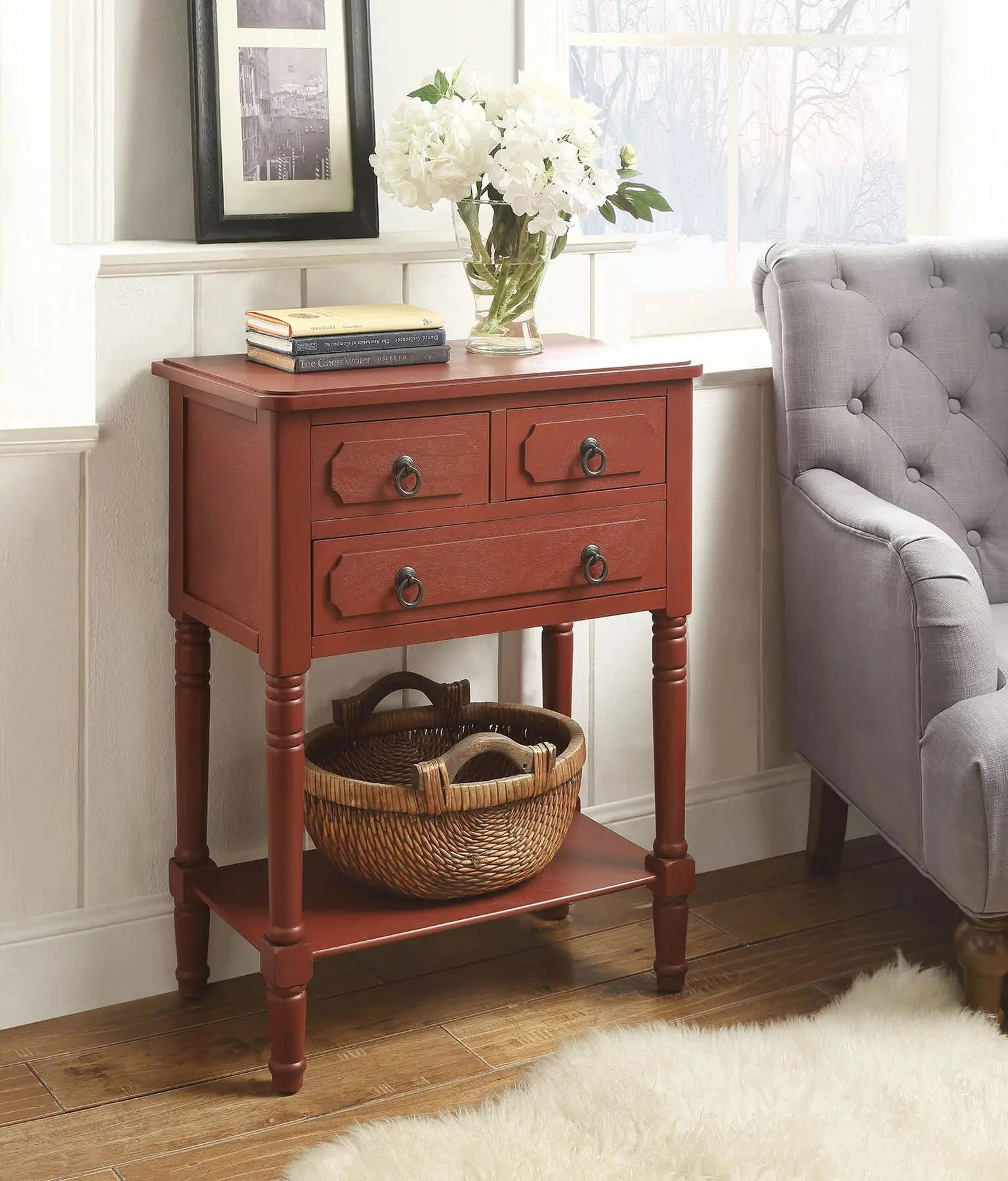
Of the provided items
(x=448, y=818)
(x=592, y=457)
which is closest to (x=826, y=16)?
(x=592, y=457)

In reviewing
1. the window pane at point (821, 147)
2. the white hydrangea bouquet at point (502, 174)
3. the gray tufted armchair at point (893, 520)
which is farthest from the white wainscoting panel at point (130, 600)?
the window pane at point (821, 147)

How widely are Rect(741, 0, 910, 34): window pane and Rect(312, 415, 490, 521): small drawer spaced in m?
1.38

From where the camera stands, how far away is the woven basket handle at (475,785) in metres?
1.89

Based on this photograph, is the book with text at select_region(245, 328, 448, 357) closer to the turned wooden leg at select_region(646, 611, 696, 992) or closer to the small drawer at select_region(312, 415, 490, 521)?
the small drawer at select_region(312, 415, 490, 521)

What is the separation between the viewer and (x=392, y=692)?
2227 mm

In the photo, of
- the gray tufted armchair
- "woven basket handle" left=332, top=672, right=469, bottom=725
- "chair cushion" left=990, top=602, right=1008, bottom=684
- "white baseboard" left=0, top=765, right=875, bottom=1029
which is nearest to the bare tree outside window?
the gray tufted armchair

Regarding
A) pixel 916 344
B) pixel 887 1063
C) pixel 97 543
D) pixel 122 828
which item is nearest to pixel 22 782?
pixel 122 828

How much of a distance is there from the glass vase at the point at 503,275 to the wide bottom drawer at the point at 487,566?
0.87 ft

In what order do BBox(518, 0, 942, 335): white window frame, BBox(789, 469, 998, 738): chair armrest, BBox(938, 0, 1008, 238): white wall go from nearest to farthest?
BBox(789, 469, 998, 738): chair armrest → BBox(518, 0, 942, 335): white window frame → BBox(938, 0, 1008, 238): white wall

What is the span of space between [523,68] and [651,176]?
51cm

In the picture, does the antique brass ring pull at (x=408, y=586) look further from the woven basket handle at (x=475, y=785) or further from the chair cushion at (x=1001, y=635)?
the chair cushion at (x=1001, y=635)

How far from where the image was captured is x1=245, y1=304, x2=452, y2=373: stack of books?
6.01 feet

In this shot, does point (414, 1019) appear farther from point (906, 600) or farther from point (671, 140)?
point (671, 140)

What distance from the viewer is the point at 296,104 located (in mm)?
2090
